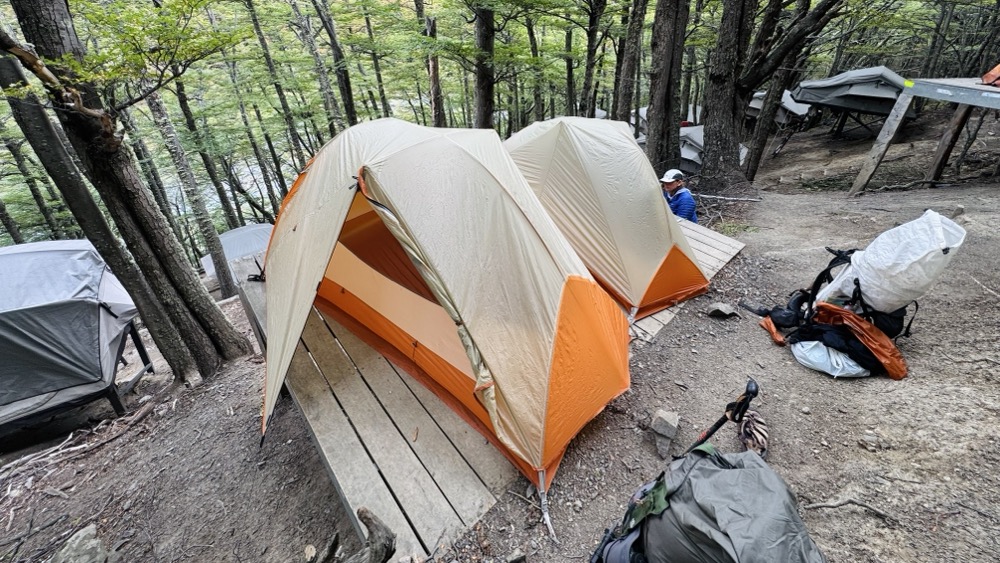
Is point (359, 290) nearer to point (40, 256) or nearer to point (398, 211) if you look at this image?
point (398, 211)

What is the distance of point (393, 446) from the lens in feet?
9.76

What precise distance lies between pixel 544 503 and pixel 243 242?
45.2ft

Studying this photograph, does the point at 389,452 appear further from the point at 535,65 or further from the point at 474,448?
the point at 535,65

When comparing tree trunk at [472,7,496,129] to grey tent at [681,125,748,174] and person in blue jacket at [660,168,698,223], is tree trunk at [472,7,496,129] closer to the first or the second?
person in blue jacket at [660,168,698,223]

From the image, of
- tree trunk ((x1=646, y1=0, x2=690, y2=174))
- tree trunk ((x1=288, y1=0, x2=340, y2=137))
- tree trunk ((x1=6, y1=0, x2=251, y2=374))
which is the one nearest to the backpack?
tree trunk ((x1=646, y1=0, x2=690, y2=174))

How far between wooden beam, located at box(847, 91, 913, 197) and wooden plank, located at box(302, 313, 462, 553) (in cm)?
984

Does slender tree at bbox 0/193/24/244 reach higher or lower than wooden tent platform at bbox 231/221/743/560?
lower

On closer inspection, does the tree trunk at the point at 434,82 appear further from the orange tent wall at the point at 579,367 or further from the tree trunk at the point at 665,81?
the orange tent wall at the point at 579,367

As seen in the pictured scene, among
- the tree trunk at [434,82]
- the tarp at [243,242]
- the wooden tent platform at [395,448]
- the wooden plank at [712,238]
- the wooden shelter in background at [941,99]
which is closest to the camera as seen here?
the wooden tent platform at [395,448]

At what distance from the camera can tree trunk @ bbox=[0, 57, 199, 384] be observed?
3379 mm

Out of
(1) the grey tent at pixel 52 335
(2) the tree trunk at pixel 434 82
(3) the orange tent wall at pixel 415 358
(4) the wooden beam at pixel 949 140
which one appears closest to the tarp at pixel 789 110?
(4) the wooden beam at pixel 949 140

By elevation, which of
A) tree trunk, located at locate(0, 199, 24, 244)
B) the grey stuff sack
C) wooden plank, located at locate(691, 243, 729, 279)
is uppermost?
the grey stuff sack

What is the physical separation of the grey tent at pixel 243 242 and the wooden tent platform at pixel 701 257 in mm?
12092

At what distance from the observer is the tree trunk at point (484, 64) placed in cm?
728
